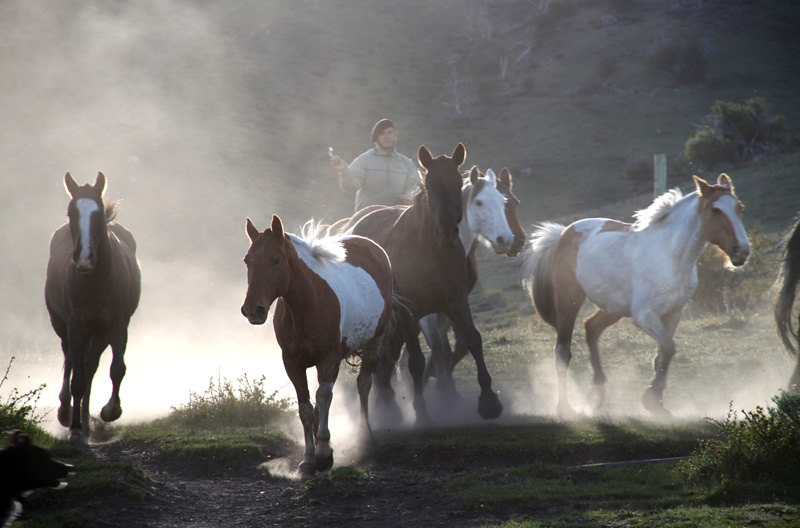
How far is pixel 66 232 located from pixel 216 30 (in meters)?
76.0

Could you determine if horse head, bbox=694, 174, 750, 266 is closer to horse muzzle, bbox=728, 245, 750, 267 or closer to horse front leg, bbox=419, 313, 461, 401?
horse muzzle, bbox=728, 245, 750, 267

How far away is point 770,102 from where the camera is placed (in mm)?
58469

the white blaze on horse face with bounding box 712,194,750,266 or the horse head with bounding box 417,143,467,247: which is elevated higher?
the horse head with bounding box 417,143,467,247

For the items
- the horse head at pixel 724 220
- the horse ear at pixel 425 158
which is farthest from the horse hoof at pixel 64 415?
the horse head at pixel 724 220

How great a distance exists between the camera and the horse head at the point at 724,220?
8516mm

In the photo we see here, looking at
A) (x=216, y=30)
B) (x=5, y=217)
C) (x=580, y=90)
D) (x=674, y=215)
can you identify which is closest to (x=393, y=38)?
(x=216, y=30)

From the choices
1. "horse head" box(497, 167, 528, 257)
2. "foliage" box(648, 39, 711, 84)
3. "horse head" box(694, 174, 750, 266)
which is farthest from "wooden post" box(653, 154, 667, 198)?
"foliage" box(648, 39, 711, 84)

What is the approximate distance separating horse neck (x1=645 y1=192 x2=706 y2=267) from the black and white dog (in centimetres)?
717

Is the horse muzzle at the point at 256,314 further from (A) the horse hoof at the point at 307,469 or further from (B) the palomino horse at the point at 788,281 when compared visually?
(B) the palomino horse at the point at 788,281

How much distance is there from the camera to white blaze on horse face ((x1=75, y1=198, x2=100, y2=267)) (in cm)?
753

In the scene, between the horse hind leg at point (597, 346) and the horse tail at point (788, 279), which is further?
the horse hind leg at point (597, 346)

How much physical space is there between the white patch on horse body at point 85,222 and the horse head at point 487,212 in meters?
4.02

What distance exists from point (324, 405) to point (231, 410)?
3329mm

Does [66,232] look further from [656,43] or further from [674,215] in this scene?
[656,43]
